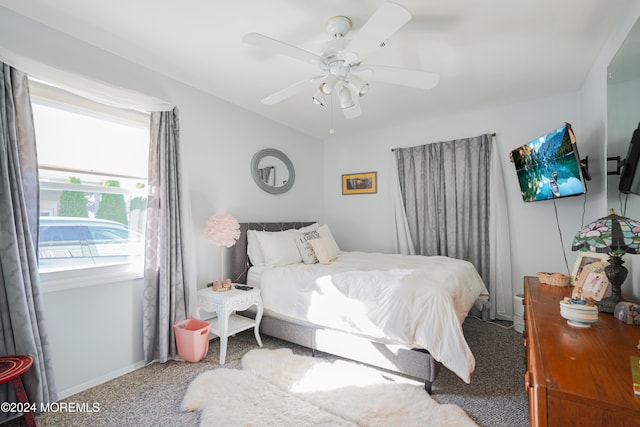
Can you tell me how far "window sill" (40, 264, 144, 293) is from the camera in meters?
1.94

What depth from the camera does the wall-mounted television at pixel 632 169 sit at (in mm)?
1524

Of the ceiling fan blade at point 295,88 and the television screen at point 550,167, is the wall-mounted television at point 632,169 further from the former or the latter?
the ceiling fan blade at point 295,88

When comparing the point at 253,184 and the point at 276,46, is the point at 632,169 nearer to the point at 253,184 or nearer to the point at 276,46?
the point at 276,46

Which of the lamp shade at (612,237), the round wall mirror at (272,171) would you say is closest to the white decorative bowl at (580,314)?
the lamp shade at (612,237)

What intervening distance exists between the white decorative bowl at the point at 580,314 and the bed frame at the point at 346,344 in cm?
91

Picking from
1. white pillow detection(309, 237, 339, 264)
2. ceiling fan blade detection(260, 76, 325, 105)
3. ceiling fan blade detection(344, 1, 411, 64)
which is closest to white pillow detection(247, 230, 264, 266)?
white pillow detection(309, 237, 339, 264)

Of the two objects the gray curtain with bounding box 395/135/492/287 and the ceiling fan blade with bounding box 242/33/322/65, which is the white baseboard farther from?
the gray curtain with bounding box 395/135/492/287

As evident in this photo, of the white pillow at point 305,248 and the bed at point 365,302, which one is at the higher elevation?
the white pillow at point 305,248

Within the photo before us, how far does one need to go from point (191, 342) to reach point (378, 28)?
8.44 ft

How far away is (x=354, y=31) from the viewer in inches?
78.6

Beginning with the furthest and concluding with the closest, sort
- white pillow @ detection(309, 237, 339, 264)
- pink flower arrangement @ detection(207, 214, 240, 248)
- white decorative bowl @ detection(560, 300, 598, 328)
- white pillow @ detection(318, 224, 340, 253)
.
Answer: white pillow @ detection(318, 224, 340, 253) < white pillow @ detection(309, 237, 339, 264) < pink flower arrangement @ detection(207, 214, 240, 248) < white decorative bowl @ detection(560, 300, 598, 328)

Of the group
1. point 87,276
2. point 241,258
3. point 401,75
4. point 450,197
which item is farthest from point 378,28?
point 450,197

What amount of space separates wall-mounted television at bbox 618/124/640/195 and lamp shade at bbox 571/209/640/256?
1.04ft

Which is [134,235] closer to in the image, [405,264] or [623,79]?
[405,264]
